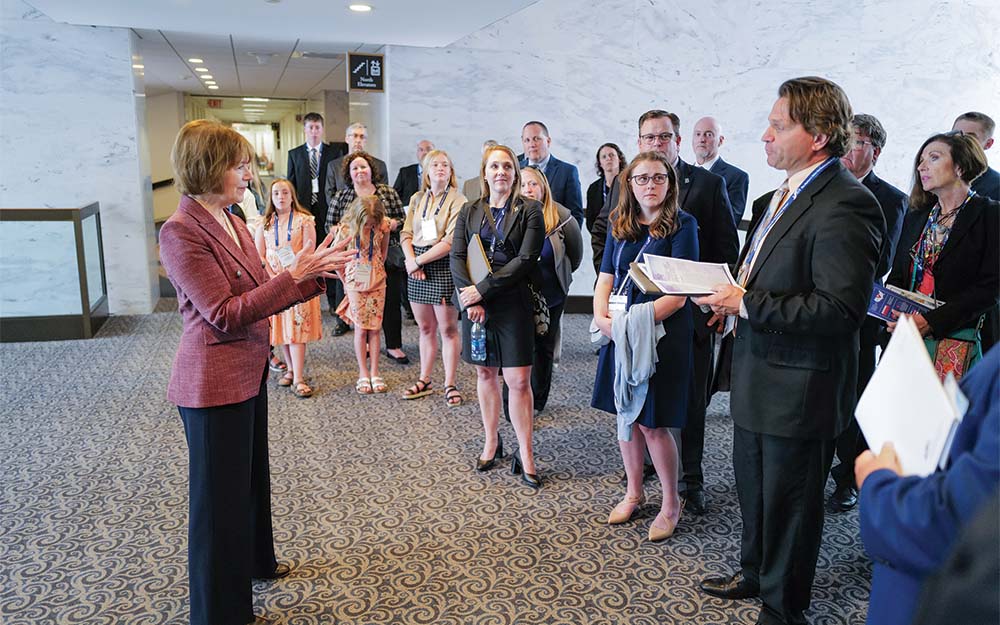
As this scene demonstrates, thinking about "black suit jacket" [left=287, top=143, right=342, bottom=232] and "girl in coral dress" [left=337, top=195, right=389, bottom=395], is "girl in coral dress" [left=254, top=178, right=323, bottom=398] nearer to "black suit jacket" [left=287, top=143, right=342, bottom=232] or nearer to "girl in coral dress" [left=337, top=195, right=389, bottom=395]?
"girl in coral dress" [left=337, top=195, right=389, bottom=395]

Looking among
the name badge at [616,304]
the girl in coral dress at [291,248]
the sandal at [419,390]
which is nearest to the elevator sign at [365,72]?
the girl in coral dress at [291,248]

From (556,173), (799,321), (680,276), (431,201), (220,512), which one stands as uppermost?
(556,173)

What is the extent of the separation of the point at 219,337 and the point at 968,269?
3.04m

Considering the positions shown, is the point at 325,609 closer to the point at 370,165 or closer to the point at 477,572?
the point at 477,572

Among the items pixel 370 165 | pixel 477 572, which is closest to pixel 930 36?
pixel 370 165

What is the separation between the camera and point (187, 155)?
2156 mm

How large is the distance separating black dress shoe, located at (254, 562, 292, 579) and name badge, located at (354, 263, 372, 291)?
252cm

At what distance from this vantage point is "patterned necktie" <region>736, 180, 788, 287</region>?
2.35 meters

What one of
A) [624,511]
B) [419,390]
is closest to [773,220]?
[624,511]

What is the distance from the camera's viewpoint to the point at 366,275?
16.7 feet

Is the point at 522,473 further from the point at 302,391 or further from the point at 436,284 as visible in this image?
the point at 302,391

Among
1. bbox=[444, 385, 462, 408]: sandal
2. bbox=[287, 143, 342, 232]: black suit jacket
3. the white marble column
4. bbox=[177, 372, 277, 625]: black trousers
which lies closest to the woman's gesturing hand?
bbox=[177, 372, 277, 625]: black trousers

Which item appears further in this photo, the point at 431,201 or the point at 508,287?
the point at 431,201

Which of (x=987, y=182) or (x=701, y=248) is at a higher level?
(x=987, y=182)
